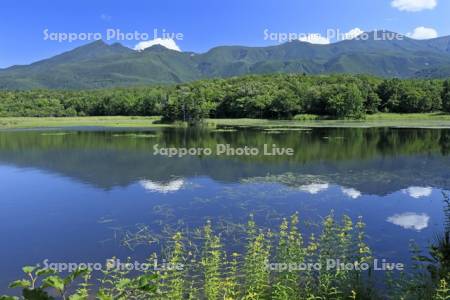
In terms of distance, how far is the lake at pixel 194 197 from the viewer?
14.3m

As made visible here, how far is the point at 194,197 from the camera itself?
21.2 metres

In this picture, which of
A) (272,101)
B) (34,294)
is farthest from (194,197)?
(272,101)

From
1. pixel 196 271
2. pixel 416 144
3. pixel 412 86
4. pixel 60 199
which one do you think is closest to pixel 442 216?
pixel 196 271

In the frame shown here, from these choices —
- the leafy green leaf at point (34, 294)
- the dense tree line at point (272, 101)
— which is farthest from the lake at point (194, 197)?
the dense tree line at point (272, 101)

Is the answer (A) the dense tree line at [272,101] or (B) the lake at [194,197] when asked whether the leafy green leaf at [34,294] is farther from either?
(A) the dense tree line at [272,101]

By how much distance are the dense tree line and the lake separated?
72.3 meters

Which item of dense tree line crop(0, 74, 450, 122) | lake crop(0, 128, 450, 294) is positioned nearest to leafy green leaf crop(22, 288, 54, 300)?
lake crop(0, 128, 450, 294)

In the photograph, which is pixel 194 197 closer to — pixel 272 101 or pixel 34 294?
pixel 34 294

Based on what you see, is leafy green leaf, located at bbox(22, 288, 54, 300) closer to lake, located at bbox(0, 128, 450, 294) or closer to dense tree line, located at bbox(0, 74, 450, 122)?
lake, located at bbox(0, 128, 450, 294)

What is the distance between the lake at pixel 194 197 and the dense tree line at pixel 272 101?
72.3 meters

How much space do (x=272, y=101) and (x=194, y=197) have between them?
101469mm

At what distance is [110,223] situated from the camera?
1675 cm

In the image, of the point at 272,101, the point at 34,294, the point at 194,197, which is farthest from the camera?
the point at 272,101

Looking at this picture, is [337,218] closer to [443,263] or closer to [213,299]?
[443,263]
